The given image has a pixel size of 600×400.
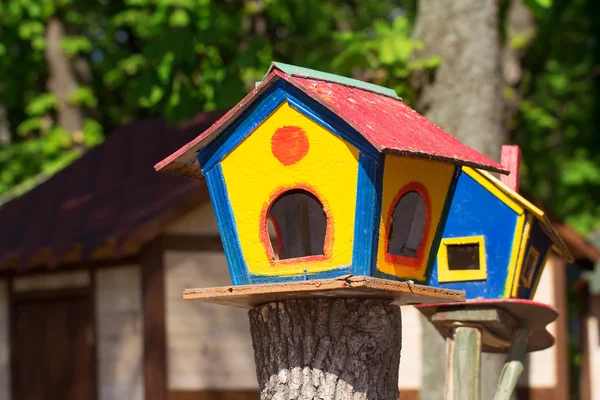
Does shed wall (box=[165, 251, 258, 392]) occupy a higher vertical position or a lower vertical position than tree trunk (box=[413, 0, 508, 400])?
lower

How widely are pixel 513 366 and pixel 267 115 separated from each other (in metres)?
2.53

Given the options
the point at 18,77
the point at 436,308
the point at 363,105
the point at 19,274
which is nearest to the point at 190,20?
the point at 19,274

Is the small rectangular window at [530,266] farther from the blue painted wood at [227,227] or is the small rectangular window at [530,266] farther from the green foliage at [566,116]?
the green foliage at [566,116]

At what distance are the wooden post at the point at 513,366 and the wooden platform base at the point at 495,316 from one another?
0.04 meters

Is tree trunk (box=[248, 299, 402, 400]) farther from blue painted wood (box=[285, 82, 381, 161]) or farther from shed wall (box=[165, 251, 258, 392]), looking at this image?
shed wall (box=[165, 251, 258, 392])

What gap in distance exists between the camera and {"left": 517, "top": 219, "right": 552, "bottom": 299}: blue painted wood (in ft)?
22.3

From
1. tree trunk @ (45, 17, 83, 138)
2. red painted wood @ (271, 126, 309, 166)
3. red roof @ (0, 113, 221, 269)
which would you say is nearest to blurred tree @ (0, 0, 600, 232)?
tree trunk @ (45, 17, 83, 138)

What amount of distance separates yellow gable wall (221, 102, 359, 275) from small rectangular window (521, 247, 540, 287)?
73.0 inches

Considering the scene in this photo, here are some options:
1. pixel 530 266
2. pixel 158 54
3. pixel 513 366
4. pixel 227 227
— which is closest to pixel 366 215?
pixel 227 227

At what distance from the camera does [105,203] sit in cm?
1279

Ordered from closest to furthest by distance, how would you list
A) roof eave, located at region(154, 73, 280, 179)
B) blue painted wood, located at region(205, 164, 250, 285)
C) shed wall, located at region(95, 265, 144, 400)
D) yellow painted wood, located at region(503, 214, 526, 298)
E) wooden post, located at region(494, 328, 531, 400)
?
roof eave, located at region(154, 73, 280, 179)
blue painted wood, located at region(205, 164, 250, 285)
yellow painted wood, located at region(503, 214, 526, 298)
wooden post, located at region(494, 328, 531, 400)
shed wall, located at region(95, 265, 144, 400)

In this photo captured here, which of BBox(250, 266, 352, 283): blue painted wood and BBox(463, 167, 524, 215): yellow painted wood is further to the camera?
BBox(463, 167, 524, 215): yellow painted wood

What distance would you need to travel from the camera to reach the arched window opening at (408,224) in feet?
18.5

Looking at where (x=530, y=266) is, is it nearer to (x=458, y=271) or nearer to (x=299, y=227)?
(x=458, y=271)
